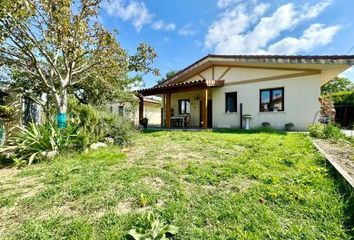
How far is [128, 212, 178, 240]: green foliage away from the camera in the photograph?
2510 millimetres

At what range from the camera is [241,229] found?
2678 millimetres

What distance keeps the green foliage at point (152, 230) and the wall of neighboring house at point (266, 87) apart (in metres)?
11.9

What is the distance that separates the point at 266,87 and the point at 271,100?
0.79 m

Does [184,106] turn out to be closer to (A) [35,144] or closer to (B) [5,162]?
(A) [35,144]

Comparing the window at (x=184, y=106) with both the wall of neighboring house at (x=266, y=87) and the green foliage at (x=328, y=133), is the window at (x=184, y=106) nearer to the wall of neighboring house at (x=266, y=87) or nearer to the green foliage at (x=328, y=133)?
the wall of neighboring house at (x=266, y=87)

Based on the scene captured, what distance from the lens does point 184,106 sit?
19.0 m

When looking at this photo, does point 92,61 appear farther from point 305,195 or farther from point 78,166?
point 305,195

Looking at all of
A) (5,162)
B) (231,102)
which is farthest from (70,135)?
(231,102)

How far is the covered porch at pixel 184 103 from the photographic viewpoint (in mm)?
15117

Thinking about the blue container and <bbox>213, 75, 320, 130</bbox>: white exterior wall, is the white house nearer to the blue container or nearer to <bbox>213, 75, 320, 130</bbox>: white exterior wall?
<bbox>213, 75, 320, 130</bbox>: white exterior wall

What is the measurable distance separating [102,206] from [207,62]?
13902 millimetres

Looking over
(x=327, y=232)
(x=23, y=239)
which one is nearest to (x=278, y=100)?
(x=327, y=232)

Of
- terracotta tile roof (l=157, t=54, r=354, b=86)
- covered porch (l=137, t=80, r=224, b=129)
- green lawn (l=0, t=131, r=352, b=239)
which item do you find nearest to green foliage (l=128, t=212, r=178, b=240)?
green lawn (l=0, t=131, r=352, b=239)

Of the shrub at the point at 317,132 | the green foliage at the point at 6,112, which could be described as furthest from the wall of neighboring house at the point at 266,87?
the green foliage at the point at 6,112
